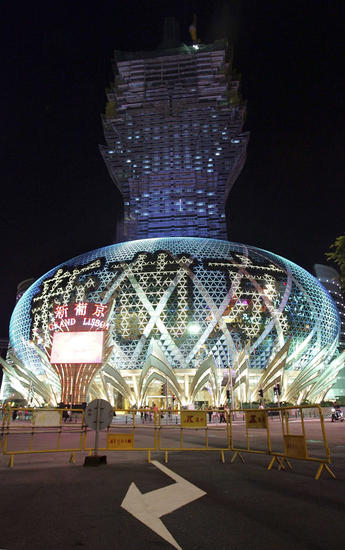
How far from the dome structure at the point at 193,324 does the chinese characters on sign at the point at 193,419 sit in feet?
107

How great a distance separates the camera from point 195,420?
1352 cm

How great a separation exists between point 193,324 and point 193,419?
133 ft

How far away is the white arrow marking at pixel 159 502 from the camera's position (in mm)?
5454

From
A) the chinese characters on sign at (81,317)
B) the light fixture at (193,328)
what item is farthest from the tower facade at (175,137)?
the chinese characters on sign at (81,317)

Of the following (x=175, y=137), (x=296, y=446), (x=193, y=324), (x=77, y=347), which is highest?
(x=175, y=137)

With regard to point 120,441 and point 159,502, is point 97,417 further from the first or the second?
point 159,502

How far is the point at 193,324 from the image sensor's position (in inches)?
2131

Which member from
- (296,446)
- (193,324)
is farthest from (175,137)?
(296,446)

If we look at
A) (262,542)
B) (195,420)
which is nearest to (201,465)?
(195,420)

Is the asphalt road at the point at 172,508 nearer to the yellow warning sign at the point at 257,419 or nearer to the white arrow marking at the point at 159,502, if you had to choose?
the white arrow marking at the point at 159,502

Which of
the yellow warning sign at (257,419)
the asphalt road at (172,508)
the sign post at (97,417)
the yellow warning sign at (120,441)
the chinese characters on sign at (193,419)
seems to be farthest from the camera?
the chinese characters on sign at (193,419)

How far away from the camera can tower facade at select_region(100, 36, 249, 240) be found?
8975 cm

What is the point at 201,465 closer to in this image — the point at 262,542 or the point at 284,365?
the point at 262,542

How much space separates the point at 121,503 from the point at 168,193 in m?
87.4
